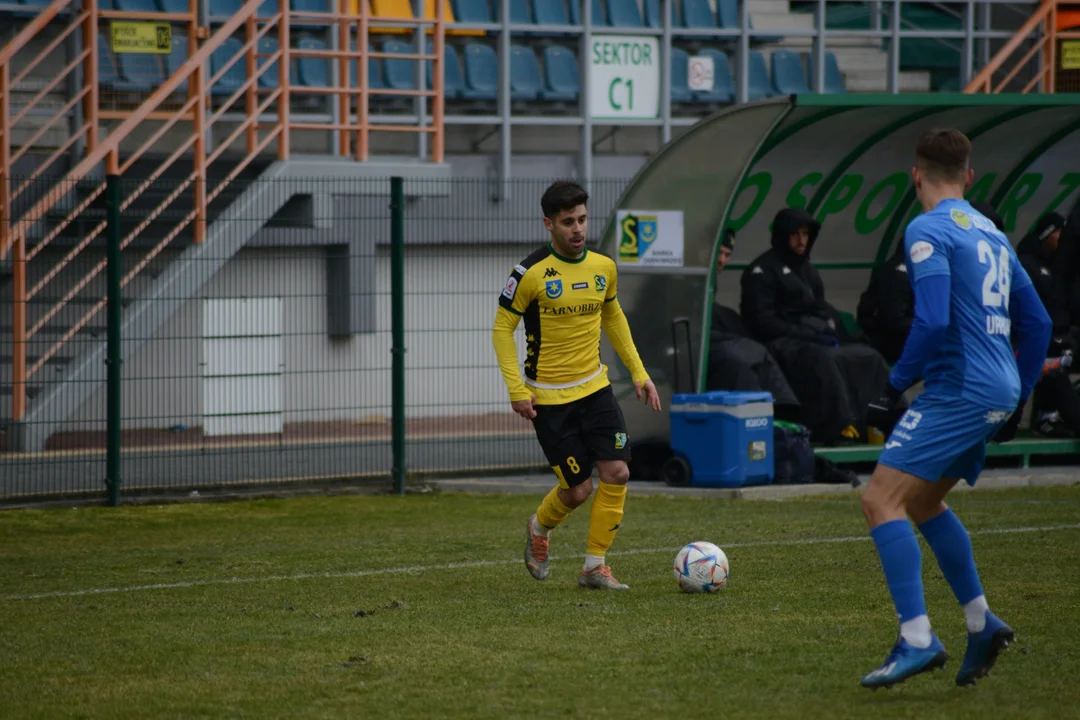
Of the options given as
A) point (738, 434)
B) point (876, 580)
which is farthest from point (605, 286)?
point (738, 434)

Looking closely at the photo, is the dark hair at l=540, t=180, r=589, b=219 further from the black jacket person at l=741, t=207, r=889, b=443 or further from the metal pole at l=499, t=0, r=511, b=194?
the metal pole at l=499, t=0, r=511, b=194

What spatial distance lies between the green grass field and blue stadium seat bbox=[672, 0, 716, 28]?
11205mm

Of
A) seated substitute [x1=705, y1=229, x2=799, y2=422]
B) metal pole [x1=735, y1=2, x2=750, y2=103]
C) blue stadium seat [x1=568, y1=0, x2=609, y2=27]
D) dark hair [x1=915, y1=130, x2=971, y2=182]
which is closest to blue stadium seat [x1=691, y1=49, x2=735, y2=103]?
metal pole [x1=735, y1=2, x2=750, y2=103]

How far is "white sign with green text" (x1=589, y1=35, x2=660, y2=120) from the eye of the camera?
2023 cm

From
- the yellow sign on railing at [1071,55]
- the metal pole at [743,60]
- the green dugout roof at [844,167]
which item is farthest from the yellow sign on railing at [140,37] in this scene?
the yellow sign on railing at [1071,55]

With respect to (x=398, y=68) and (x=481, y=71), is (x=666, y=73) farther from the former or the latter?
(x=398, y=68)

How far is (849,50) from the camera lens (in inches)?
926

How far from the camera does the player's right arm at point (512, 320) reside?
827 cm

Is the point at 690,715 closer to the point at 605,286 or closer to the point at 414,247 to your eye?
the point at 605,286

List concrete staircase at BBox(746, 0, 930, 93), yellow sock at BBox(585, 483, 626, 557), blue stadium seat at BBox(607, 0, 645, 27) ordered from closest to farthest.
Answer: yellow sock at BBox(585, 483, 626, 557)
blue stadium seat at BBox(607, 0, 645, 27)
concrete staircase at BBox(746, 0, 930, 93)

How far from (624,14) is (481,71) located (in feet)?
6.95

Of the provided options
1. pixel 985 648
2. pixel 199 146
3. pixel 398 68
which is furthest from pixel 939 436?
pixel 398 68

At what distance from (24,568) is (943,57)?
1783cm

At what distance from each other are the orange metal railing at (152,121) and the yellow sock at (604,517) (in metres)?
5.53
